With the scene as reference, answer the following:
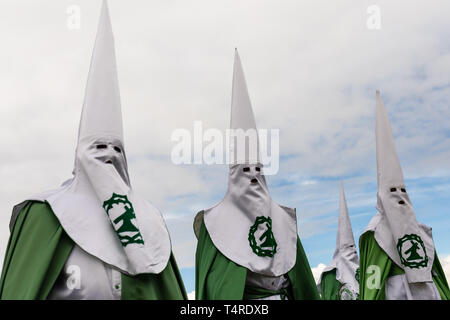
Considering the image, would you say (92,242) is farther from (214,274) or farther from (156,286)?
(214,274)

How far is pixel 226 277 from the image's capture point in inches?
232

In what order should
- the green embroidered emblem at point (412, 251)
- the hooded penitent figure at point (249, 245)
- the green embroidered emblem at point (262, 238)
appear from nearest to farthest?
the hooded penitent figure at point (249, 245) < the green embroidered emblem at point (262, 238) < the green embroidered emblem at point (412, 251)

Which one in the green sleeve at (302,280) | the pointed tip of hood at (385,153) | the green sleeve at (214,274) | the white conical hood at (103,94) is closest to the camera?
the white conical hood at (103,94)

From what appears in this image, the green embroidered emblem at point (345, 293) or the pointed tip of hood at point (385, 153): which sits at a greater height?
the pointed tip of hood at point (385, 153)

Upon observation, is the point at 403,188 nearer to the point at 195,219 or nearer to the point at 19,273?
the point at 195,219

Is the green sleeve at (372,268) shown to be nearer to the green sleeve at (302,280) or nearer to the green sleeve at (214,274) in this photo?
the green sleeve at (302,280)

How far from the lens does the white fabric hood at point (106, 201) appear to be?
4199 millimetres

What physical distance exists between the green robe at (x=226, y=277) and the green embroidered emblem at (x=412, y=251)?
1.91 metres

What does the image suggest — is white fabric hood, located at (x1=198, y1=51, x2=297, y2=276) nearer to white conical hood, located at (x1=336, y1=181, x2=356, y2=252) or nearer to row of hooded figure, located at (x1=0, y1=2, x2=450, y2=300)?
row of hooded figure, located at (x1=0, y1=2, x2=450, y2=300)

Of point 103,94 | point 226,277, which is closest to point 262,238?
point 226,277

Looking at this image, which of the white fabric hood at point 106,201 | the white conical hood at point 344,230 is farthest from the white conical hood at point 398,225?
the white conical hood at point 344,230

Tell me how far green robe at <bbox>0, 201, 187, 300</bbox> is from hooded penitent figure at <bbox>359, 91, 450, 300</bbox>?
420cm

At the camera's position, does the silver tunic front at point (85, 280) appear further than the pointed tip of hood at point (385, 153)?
No
